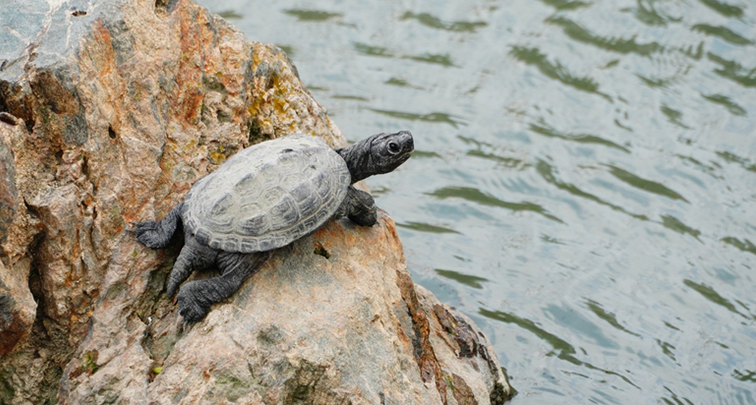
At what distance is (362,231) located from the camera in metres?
5.37

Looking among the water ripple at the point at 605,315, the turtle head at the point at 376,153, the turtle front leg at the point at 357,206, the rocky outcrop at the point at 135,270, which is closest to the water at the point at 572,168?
the water ripple at the point at 605,315

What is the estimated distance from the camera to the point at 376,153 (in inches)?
213

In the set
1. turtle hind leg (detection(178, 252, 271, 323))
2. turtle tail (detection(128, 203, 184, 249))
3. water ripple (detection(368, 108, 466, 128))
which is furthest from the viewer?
water ripple (detection(368, 108, 466, 128))

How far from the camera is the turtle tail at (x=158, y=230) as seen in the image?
15.8 ft

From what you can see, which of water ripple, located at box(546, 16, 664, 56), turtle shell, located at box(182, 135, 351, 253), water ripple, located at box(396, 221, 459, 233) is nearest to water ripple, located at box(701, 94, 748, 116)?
water ripple, located at box(546, 16, 664, 56)

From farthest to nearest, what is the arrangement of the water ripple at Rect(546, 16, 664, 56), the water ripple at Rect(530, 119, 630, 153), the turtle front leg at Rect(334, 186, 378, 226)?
the water ripple at Rect(546, 16, 664, 56), the water ripple at Rect(530, 119, 630, 153), the turtle front leg at Rect(334, 186, 378, 226)

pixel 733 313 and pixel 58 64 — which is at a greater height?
pixel 58 64

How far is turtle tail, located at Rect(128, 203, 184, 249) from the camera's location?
4.82 metres

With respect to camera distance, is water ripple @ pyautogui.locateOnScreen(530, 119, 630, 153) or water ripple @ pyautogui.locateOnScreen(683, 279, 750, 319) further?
water ripple @ pyautogui.locateOnScreen(530, 119, 630, 153)

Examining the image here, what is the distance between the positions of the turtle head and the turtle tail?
1.29m

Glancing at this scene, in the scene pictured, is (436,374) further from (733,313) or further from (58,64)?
(733,313)

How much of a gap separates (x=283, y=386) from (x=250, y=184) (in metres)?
1.26

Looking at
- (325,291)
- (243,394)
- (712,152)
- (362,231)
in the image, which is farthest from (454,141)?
(243,394)

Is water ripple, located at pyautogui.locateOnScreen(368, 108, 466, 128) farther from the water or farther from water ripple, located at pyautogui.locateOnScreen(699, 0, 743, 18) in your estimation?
water ripple, located at pyautogui.locateOnScreen(699, 0, 743, 18)
